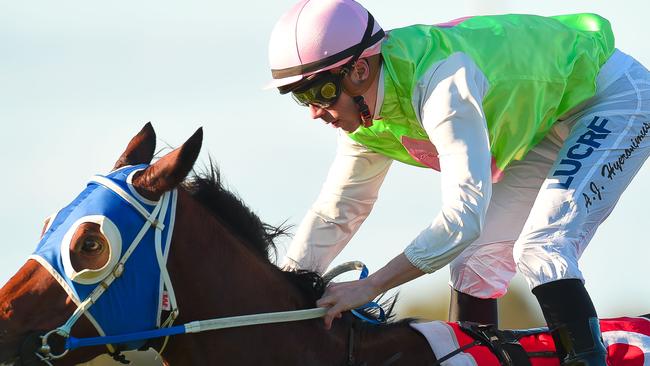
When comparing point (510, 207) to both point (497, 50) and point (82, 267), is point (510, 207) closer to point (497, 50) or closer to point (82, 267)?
point (497, 50)

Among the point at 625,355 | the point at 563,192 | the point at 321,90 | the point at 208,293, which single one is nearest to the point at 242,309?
the point at 208,293

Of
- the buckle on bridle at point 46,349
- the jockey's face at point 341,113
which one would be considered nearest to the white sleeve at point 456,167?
the jockey's face at point 341,113

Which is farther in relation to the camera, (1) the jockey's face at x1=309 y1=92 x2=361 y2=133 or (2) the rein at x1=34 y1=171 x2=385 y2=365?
(1) the jockey's face at x1=309 y1=92 x2=361 y2=133

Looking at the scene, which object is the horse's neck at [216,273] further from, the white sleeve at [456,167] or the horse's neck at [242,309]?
the white sleeve at [456,167]

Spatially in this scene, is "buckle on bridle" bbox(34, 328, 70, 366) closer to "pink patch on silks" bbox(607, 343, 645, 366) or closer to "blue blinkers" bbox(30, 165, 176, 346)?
"blue blinkers" bbox(30, 165, 176, 346)

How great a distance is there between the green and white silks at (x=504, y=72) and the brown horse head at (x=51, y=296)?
1.22m

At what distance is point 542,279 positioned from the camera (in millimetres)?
4980

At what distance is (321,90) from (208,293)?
3.38 feet

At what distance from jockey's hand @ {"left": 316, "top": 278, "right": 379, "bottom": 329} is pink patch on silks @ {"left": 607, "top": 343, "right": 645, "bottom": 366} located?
1150 millimetres

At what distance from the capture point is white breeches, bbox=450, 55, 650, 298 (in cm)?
509

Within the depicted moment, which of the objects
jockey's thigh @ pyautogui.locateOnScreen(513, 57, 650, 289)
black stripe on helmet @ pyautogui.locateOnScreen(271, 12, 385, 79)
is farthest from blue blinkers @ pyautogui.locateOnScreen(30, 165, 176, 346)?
jockey's thigh @ pyautogui.locateOnScreen(513, 57, 650, 289)

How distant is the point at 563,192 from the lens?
17.2 feet

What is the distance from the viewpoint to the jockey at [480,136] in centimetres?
492

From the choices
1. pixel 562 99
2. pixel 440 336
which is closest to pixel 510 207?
pixel 562 99
